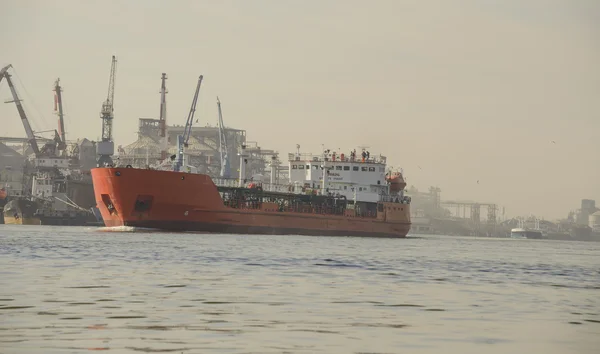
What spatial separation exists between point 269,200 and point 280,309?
73122 millimetres

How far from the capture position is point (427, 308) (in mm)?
22438

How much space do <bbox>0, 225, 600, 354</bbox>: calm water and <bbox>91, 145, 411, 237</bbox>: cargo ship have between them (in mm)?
39112

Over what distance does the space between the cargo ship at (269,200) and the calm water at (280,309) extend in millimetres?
39112

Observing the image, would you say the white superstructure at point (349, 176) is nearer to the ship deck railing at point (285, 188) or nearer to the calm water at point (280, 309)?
the ship deck railing at point (285, 188)

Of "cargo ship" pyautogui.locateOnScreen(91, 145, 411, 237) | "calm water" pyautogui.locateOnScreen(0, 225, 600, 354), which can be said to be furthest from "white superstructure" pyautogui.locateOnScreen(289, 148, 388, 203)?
"calm water" pyautogui.locateOnScreen(0, 225, 600, 354)

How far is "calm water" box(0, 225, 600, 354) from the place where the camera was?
1598 cm

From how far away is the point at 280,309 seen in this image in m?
21.0

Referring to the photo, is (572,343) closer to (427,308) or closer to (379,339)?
(379,339)

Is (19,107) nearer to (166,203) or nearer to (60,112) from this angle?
(60,112)

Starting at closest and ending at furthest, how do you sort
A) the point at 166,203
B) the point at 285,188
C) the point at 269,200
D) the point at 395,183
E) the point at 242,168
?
the point at 166,203, the point at 269,200, the point at 242,168, the point at 285,188, the point at 395,183

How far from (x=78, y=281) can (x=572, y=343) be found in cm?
1424

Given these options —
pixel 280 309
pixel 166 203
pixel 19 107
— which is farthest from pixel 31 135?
pixel 280 309

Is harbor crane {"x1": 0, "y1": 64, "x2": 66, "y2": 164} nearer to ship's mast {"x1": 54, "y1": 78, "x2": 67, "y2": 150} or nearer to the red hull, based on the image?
ship's mast {"x1": 54, "y1": 78, "x2": 67, "y2": 150}

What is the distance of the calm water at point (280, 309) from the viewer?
1598 cm
